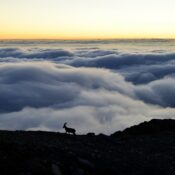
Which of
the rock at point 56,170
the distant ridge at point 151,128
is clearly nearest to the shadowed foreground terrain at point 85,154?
the rock at point 56,170

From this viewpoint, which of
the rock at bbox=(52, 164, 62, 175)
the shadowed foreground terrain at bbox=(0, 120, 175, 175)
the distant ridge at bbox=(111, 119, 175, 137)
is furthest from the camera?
the distant ridge at bbox=(111, 119, 175, 137)

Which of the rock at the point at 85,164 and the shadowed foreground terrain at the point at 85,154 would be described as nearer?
the shadowed foreground terrain at the point at 85,154

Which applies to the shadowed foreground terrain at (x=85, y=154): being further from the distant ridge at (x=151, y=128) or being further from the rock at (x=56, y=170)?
the distant ridge at (x=151, y=128)

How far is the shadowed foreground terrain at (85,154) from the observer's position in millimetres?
20625

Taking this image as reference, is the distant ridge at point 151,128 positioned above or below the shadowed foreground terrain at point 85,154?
below

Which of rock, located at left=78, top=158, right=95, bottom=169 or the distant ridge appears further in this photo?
Answer: the distant ridge

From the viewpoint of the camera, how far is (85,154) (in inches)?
925

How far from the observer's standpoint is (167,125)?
35281 millimetres

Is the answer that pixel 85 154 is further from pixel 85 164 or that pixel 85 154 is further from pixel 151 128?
pixel 151 128

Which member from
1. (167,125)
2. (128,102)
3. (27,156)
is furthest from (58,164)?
(128,102)

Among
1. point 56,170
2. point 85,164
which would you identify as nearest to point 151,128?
point 85,164

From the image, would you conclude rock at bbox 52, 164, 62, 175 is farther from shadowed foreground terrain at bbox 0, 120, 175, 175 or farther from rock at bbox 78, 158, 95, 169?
rock at bbox 78, 158, 95, 169

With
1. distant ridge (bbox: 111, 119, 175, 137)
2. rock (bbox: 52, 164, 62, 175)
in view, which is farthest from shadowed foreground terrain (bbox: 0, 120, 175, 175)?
distant ridge (bbox: 111, 119, 175, 137)

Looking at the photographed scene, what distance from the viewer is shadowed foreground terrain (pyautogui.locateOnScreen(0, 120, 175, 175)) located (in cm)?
2062
